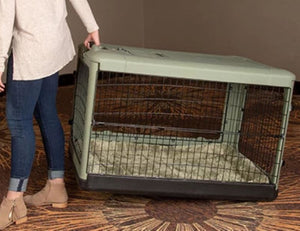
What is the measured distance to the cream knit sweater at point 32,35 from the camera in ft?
4.80

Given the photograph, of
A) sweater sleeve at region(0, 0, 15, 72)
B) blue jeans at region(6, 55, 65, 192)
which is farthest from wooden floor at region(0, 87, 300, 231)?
sweater sleeve at region(0, 0, 15, 72)

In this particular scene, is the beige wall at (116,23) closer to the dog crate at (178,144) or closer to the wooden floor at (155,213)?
the dog crate at (178,144)

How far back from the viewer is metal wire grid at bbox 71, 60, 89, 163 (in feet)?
6.57

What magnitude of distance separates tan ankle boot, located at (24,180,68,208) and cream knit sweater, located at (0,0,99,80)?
18.3 inches

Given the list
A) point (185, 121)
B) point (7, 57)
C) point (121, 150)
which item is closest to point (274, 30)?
point (185, 121)

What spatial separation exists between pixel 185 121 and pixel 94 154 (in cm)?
145

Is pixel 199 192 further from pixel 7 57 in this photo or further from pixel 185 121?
pixel 185 121

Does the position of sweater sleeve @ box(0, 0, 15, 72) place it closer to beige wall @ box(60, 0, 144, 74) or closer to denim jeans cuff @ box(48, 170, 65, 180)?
denim jeans cuff @ box(48, 170, 65, 180)

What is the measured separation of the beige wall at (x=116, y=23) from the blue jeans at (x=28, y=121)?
9.22 ft

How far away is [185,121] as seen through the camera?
3355mm

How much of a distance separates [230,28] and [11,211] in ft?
12.8

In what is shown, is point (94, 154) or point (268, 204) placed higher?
point (94, 154)

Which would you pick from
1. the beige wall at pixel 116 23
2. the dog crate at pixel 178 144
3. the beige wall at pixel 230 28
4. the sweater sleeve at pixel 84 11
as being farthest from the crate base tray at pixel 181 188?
the beige wall at pixel 230 28

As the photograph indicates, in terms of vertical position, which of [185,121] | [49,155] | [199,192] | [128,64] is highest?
[128,64]
